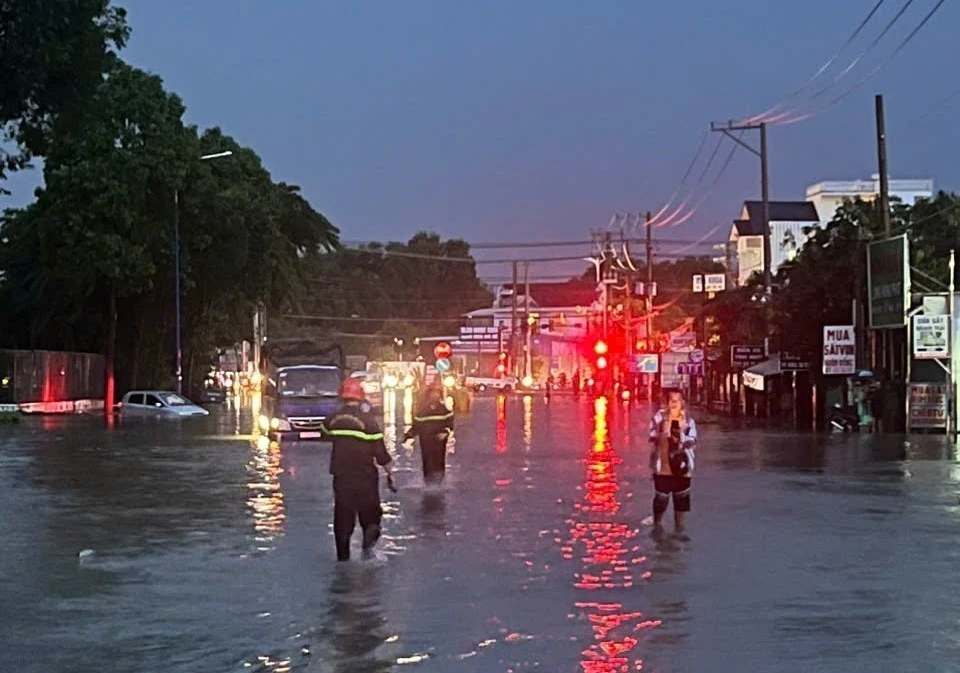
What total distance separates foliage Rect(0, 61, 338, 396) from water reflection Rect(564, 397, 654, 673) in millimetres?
34653

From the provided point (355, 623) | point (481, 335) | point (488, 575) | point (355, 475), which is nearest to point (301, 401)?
point (355, 475)

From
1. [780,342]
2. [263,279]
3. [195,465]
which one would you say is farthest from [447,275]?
[195,465]

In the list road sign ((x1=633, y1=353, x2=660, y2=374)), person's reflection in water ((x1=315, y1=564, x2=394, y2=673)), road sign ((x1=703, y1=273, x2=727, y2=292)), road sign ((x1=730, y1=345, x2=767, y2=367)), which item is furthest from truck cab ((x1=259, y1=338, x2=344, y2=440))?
road sign ((x1=633, y1=353, x2=660, y2=374))

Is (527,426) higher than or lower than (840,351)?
lower

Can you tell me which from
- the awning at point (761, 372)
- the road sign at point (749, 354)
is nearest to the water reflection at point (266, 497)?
the awning at point (761, 372)

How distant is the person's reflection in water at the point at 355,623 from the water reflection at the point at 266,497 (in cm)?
243

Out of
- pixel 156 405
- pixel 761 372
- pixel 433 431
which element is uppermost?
pixel 761 372

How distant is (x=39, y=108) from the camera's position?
16969 mm

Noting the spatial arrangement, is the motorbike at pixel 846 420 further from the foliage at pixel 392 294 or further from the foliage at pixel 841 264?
the foliage at pixel 392 294

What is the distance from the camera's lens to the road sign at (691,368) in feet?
259

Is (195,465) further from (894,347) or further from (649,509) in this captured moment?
(894,347)

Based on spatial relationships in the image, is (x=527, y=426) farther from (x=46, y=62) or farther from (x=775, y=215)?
(x=775, y=215)

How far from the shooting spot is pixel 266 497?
→ 2175 centimetres

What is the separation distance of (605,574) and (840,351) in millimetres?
33384
